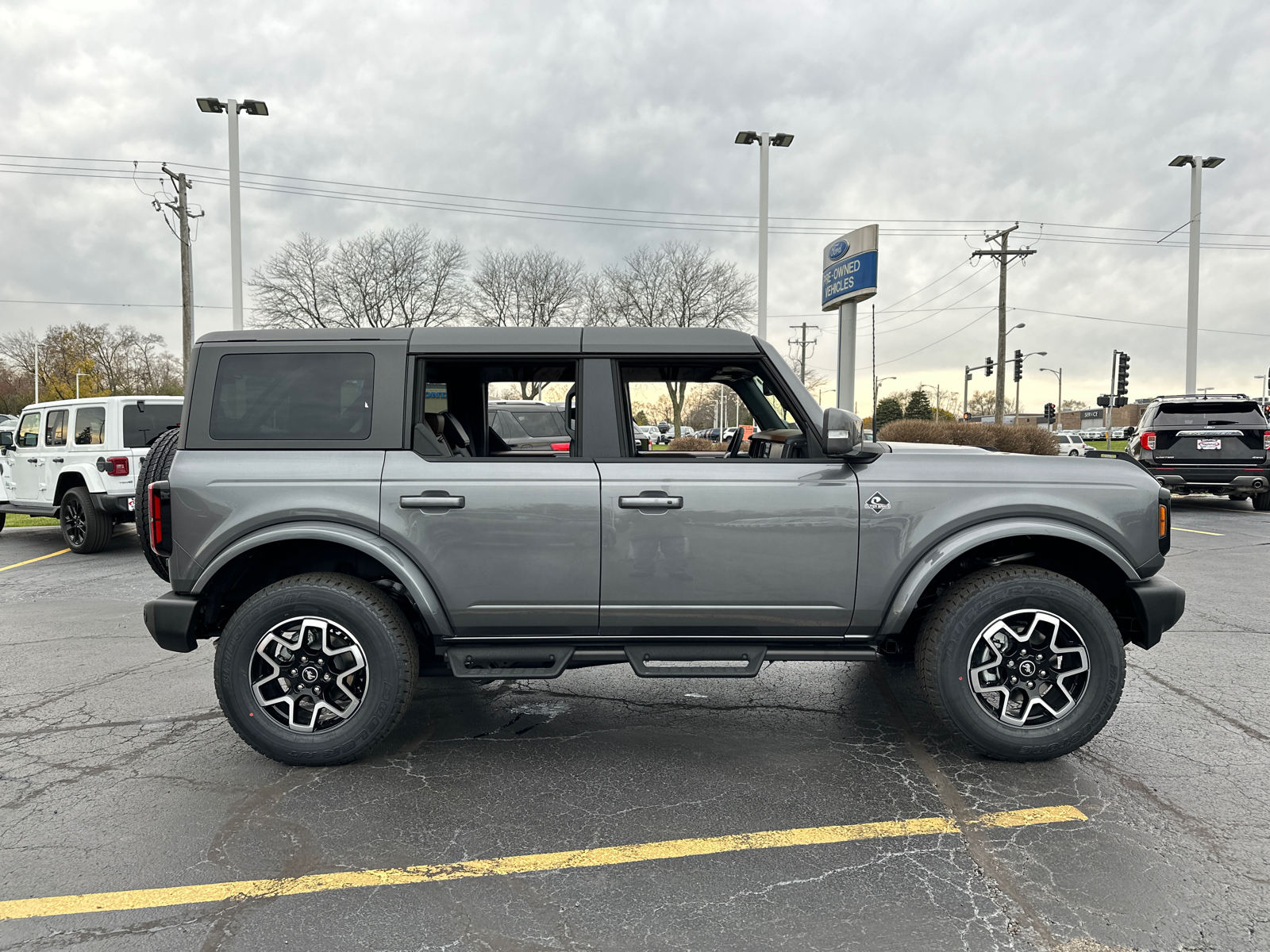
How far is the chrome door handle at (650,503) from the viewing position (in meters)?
3.50

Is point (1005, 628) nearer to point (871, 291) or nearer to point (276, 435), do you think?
point (276, 435)

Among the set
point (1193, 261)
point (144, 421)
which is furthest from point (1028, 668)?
point (1193, 261)

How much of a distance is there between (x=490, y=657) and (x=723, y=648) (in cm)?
105

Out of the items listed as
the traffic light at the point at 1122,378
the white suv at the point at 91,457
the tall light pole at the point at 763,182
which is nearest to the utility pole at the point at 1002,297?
the traffic light at the point at 1122,378

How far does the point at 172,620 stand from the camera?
3557 millimetres

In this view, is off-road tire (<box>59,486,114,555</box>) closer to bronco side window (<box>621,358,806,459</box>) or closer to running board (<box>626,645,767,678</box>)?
bronco side window (<box>621,358,806,459</box>)

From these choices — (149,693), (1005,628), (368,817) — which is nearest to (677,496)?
(1005,628)

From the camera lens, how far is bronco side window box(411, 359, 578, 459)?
371cm

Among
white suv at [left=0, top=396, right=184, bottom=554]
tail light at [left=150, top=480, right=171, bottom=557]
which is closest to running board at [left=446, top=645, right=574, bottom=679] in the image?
tail light at [left=150, top=480, right=171, bottom=557]

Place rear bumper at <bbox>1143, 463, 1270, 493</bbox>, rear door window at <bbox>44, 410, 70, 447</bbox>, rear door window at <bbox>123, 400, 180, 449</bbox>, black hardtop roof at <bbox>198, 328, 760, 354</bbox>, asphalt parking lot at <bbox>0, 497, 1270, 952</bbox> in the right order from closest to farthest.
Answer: asphalt parking lot at <bbox>0, 497, 1270, 952</bbox> < black hardtop roof at <bbox>198, 328, 760, 354</bbox> < rear door window at <bbox>123, 400, 180, 449</bbox> < rear door window at <bbox>44, 410, 70, 447</bbox> < rear bumper at <bbox>1143, 463, 1270, 493</bbox>

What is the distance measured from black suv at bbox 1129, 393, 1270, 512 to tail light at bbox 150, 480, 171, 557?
14262mm

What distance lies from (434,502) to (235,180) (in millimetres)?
15560

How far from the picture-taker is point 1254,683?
4.76 m

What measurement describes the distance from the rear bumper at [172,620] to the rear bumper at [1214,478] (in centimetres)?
1437
